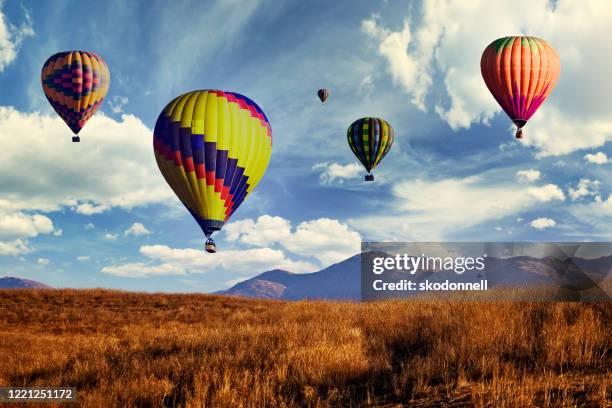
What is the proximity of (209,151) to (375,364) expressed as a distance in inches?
794

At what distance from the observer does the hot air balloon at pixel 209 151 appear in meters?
28.5

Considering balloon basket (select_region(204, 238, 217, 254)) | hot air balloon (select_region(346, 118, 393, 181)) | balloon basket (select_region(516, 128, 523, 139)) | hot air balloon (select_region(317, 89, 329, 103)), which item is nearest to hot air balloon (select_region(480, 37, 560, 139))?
balloon basket (select_region(516, 128, 523, 139))

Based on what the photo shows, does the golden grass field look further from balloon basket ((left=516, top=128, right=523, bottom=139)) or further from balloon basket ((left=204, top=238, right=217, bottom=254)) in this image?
balloon basket ((left=516, top=128, right=523, bottom=139))

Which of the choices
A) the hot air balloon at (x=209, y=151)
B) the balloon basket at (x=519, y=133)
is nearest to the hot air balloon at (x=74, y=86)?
the hot air balloon at (x=209, y=151)

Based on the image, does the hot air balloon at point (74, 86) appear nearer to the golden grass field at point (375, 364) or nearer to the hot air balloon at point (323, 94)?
the hot air balloon at point (323, 94)

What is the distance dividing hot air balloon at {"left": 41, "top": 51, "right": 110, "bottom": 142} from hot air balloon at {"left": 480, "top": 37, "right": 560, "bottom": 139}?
32.0m

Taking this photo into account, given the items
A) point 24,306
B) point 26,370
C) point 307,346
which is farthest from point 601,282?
point 24,306

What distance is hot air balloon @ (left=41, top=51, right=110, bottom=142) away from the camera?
4591 centimetres

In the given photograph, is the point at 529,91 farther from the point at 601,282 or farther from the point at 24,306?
the point at 24,306

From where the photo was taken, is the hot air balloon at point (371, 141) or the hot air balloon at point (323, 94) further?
the hot air balloon at point (323, 94)

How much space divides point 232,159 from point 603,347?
2138 cm

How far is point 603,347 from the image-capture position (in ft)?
34.5

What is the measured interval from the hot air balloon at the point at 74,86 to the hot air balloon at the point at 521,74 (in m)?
32.0

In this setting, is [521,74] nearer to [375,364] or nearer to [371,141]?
[371,141]
